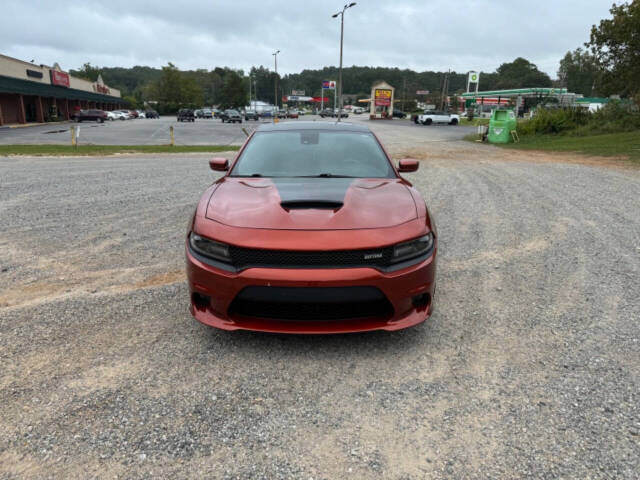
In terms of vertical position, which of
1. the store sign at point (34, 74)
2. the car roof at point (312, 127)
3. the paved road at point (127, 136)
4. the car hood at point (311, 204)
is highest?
the store sign at point (34, 74)

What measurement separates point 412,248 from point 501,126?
23.5 meters

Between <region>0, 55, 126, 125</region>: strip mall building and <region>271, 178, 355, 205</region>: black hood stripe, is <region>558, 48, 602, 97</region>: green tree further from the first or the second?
<region>271, 178, 355, 205</region>: black hood stripe

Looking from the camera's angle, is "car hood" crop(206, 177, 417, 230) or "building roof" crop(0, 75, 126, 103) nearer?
"car hood" crop(206, 177, 417, 230)

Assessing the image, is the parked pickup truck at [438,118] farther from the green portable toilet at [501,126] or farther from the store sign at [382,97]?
the green portable toilet at [501,126]

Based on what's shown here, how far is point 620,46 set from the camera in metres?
25.7

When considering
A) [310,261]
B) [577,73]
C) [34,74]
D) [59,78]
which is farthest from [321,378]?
[577,73]

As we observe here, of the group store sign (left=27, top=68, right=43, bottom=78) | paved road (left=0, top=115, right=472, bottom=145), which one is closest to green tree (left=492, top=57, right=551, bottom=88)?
paved road (left=0, top=115, right=472, bottom=145)

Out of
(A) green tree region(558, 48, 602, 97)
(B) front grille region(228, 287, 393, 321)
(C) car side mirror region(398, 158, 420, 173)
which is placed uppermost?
(A) green tree region(558, 48, 602, 97)

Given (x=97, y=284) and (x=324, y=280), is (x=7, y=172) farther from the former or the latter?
(x=324, y=280)

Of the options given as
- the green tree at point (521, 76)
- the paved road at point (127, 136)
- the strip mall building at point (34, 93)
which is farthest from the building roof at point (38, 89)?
the green tree at point (521, 76)

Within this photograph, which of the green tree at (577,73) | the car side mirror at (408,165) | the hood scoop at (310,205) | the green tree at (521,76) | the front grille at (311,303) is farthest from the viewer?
the green tree at (521,76)

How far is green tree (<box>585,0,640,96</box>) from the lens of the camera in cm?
2434

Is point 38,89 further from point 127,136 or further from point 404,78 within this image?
point 404,78

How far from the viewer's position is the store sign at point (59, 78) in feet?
161
